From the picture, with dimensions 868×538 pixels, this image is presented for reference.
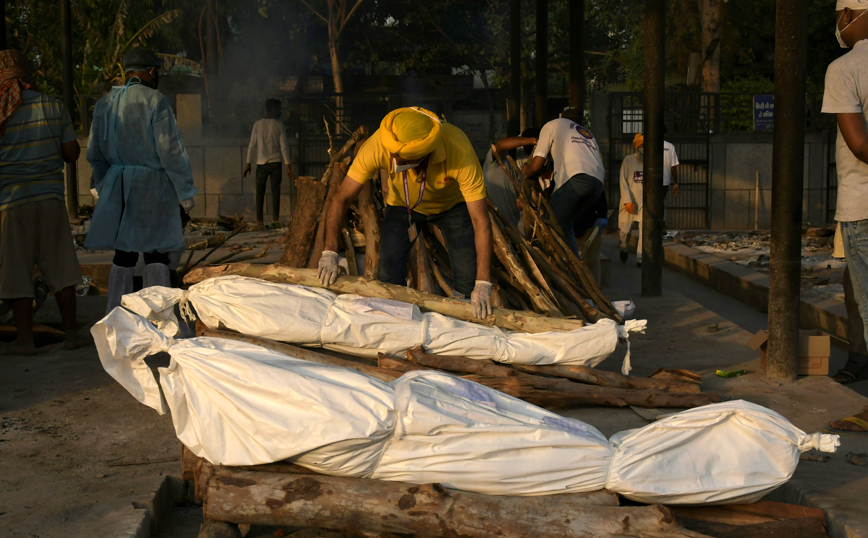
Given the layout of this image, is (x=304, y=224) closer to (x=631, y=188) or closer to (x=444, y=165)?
(x=444, y=165)

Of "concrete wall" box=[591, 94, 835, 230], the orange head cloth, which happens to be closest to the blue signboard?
"concrete wall" box=[591, 94, 835, 230]

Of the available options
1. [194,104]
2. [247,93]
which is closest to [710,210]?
[194,104]

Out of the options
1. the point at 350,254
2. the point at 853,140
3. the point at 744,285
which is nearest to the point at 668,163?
the point at 744,285

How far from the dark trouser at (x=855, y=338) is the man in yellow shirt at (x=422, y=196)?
2.15 m

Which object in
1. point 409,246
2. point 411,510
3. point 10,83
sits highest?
point 10,83

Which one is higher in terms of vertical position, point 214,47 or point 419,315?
point 214,47

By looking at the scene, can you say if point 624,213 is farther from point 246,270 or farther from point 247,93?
point 247,93

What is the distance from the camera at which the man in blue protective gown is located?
17.9 ft

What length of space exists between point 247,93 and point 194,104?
6.96m

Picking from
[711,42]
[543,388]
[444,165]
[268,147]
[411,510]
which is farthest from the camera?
[711,42]

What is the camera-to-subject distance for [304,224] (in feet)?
19.0

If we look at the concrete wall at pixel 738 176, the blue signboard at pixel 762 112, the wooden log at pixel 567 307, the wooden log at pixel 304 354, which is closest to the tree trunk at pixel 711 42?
the blue signboard at pixel 762 112

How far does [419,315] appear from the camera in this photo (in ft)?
14.3

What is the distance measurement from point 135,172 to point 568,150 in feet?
10.8
